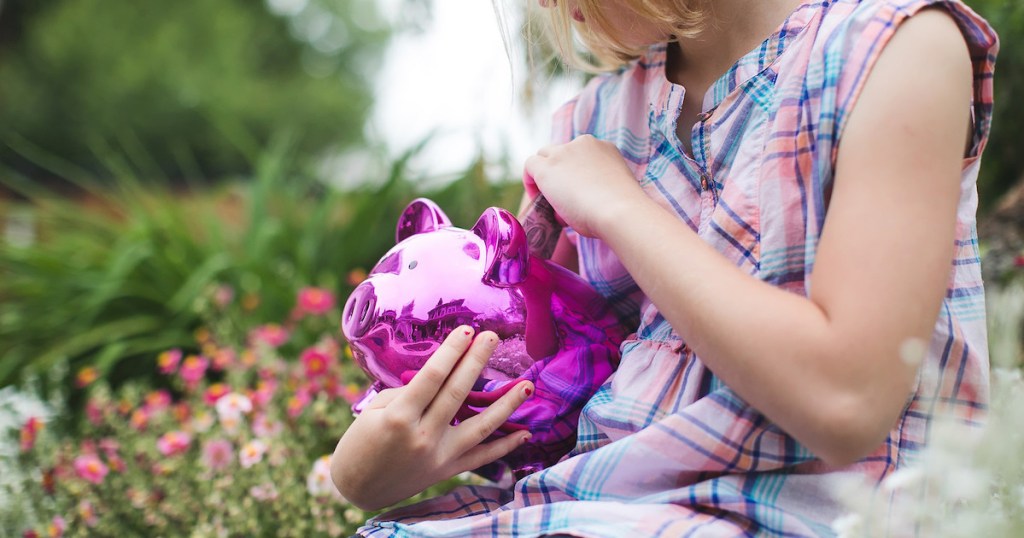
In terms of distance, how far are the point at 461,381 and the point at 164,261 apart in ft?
9.57

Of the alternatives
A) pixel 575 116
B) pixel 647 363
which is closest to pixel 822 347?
pixel 647 363

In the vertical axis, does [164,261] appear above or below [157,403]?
above

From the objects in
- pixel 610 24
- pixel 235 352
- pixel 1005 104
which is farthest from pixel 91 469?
pixel 1005 104

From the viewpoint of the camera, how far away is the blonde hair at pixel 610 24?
1180 millimetres

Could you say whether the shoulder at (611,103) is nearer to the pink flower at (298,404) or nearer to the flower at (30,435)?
the pink flower at (298,404)

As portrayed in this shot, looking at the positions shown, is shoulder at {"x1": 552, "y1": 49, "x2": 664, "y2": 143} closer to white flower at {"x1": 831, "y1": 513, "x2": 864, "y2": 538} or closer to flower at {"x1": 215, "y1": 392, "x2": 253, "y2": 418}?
white flower at {"x1": 831, "y1": 513, "x2": 864, "y2": 538}

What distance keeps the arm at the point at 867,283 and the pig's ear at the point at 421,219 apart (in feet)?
1.74

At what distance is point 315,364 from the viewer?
2.54 meters

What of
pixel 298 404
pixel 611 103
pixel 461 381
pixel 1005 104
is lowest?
pixel 1005 104

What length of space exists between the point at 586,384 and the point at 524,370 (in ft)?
0.30

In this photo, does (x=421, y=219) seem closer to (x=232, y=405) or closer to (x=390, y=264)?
(x=390, y=264)

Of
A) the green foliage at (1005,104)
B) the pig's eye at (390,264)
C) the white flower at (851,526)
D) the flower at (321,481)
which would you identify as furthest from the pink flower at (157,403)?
the green foliage at (1005,104)

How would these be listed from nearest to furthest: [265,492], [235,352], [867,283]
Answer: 1. [867,283]
2. [265,492]
3. [235,352]

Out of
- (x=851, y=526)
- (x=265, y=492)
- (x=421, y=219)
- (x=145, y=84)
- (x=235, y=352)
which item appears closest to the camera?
(x=851, y=526)
